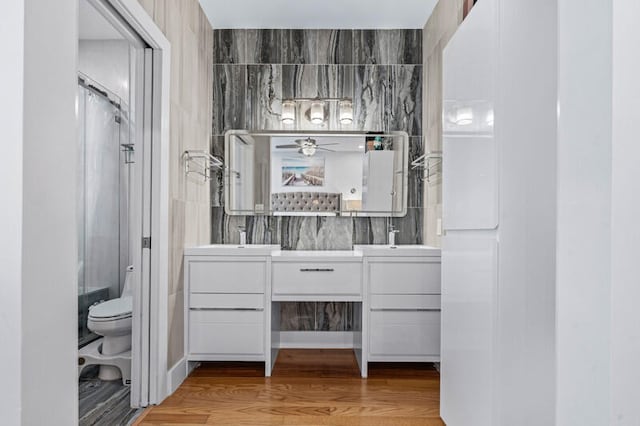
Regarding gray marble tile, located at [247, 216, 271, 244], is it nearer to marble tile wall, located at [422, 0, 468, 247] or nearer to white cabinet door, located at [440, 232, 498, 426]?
marble tile wall, located at [422, 0, 468, 247]

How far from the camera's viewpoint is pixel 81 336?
261 cm

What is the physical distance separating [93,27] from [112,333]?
1652mm

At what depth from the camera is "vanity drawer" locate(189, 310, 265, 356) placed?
279 cm

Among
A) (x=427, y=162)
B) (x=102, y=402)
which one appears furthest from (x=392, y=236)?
(x=102, y=402)

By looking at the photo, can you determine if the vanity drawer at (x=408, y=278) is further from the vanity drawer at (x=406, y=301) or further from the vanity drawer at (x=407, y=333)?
the vanity drawer at (x=407, y=333)

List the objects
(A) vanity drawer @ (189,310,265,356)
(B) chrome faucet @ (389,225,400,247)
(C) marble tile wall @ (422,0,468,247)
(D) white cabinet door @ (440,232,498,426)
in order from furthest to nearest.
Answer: (B) chrome faucet @ (389,225,400,247), (C) marble tile wall @ (422,0,468,247), (A) vanity drawer @ (189,310,265,356), (D) white cabinet door @ (440,232,498,426)

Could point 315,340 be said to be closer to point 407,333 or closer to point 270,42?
point 407,333

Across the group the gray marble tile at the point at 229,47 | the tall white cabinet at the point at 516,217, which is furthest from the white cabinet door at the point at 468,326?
the gray marble tile at the point at 229,47

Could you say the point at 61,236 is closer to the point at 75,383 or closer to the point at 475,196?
the point at 75,383

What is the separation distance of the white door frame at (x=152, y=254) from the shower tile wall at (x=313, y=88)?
109 cm

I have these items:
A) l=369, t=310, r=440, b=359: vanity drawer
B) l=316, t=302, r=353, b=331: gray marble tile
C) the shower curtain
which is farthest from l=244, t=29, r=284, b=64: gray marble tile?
l=369, t=310, r=440, b=359: vanity drawer

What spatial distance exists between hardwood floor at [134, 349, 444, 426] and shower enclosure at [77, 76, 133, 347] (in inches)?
29.9

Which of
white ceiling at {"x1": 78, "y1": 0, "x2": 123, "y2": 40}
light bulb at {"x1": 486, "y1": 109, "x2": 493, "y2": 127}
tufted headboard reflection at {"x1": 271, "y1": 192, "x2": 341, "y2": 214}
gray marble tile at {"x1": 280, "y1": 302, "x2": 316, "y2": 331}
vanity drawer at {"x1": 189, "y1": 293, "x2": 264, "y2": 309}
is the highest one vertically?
white ceiling at {"x1": 78, "y1": 0, "x2": 123, "y2": 40}

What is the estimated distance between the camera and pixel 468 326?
5.74 ft
